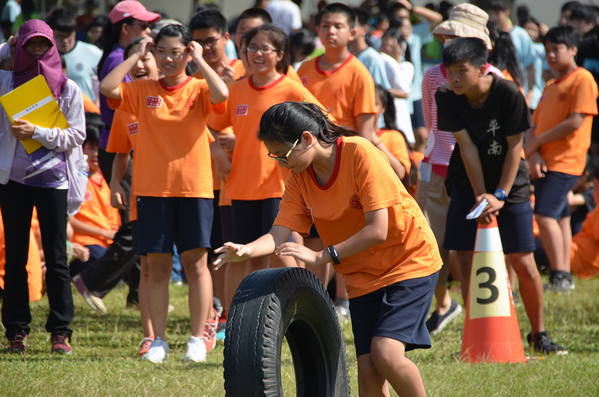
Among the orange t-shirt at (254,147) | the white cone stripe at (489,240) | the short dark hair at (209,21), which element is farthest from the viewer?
the short dark hair at (209,21)

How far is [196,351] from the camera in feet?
14.8

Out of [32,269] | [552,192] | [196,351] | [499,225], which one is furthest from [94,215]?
[552,192]

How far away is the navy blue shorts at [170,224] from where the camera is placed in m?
4.59

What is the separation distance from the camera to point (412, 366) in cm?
310

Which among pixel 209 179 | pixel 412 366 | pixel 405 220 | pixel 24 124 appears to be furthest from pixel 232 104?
pixel 412 366

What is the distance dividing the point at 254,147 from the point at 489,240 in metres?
1.74

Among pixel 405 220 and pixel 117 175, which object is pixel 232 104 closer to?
pixel 117 175

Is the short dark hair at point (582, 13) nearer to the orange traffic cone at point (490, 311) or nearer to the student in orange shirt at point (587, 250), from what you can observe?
the student in orange shirt at point (587, 250)

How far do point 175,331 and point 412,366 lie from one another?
2787mm

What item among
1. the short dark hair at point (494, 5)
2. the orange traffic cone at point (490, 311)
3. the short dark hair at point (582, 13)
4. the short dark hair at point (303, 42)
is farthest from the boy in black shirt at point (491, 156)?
the short dark hair at point (582, 13)

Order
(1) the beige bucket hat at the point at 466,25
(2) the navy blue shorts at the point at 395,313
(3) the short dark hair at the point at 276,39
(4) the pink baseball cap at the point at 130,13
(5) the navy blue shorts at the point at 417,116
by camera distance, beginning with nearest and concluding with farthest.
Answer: (2) the navy blue shorts at the point at 395,313
(3) the short dark hair at the point at 276,39
(1) the beige bucket hat at the point at 466,25
(4) the pink baseball cap at the point at 130,13
(5) the navy blue shorts at the point at 417,116

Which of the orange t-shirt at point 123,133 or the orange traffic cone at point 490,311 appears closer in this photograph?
the orange traffic cone at point 490,311

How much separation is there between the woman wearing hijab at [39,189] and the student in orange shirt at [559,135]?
13.8 ft

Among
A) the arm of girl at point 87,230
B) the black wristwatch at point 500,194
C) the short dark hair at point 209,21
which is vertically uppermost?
the short dark hair at point 209,21
